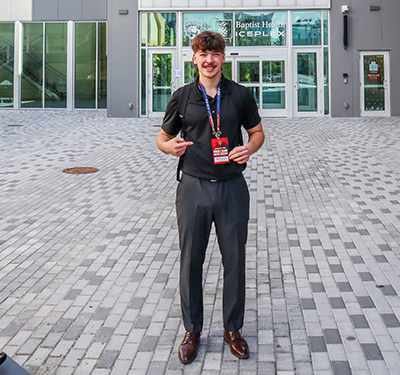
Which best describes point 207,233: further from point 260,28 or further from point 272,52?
point 260,28

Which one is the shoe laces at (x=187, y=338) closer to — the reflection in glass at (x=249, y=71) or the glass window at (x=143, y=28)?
the reflection in glass at (x=249, y=71)

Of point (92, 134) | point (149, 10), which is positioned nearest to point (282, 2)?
point (149, 10)

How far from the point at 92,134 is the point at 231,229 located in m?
13.1

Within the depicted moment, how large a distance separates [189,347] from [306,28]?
64.6ft

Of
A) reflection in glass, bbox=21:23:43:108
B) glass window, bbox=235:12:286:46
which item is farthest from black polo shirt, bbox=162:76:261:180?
reflection in glass, bbox=21:23:43:108

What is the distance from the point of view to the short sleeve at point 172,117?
330cm

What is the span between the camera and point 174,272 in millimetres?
4828

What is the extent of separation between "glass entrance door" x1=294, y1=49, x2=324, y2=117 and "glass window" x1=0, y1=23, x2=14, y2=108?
1422 cm

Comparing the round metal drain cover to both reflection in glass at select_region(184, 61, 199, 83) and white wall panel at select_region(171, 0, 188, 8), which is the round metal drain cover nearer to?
reflection in glass at select_region(184, 61, 199, 83)

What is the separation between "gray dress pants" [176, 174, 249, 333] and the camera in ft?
10.6

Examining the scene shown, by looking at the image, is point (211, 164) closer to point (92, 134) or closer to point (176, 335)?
point (176, 335)

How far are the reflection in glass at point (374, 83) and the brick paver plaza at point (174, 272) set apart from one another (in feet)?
37.7

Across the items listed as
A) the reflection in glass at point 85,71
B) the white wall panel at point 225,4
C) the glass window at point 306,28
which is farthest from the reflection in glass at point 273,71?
the reflection in glass at point 85,71

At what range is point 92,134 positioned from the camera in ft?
51.6
